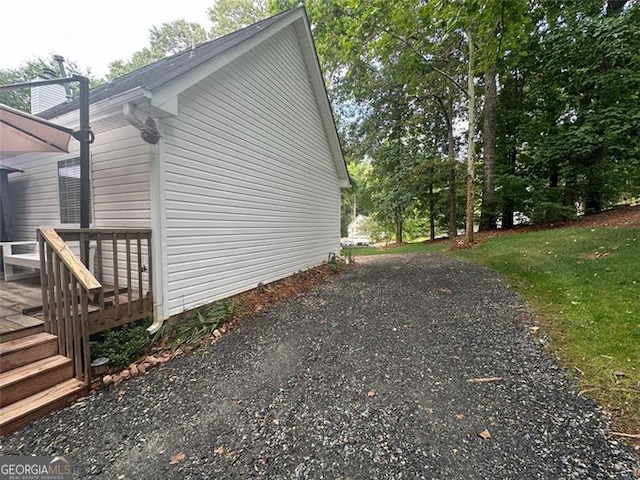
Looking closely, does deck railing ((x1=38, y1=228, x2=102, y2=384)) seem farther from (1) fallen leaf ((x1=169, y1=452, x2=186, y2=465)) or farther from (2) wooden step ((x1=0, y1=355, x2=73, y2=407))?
(1) fallen leaf ((x1=169, y1=452, x2=186, y2=465))

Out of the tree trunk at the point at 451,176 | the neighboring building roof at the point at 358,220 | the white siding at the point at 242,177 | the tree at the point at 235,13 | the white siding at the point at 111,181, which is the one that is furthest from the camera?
the neighboring building roof at the point at 358,220

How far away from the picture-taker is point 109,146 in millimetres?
4238

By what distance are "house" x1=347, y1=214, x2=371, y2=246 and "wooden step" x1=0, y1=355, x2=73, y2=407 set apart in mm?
27070

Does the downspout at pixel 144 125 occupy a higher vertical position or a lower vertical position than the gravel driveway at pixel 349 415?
higher

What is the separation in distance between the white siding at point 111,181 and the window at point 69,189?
0.40 ft

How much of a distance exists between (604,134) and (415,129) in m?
7.80

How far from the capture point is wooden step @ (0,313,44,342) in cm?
265

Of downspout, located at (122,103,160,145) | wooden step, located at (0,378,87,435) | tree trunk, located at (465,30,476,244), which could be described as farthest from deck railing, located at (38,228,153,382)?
tree trunk, located at (465,30,476,244)

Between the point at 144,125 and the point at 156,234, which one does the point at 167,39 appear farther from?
the point at 156,234

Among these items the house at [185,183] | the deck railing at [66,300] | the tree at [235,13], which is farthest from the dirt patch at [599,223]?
the tree at [235,13]

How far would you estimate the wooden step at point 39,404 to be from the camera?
7.13ft

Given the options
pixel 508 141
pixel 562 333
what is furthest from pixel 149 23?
pixel 562 333

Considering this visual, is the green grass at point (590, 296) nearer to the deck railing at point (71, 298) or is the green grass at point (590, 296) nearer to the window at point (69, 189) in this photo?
the deck railing at point (71, 298)

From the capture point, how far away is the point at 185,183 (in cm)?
415
